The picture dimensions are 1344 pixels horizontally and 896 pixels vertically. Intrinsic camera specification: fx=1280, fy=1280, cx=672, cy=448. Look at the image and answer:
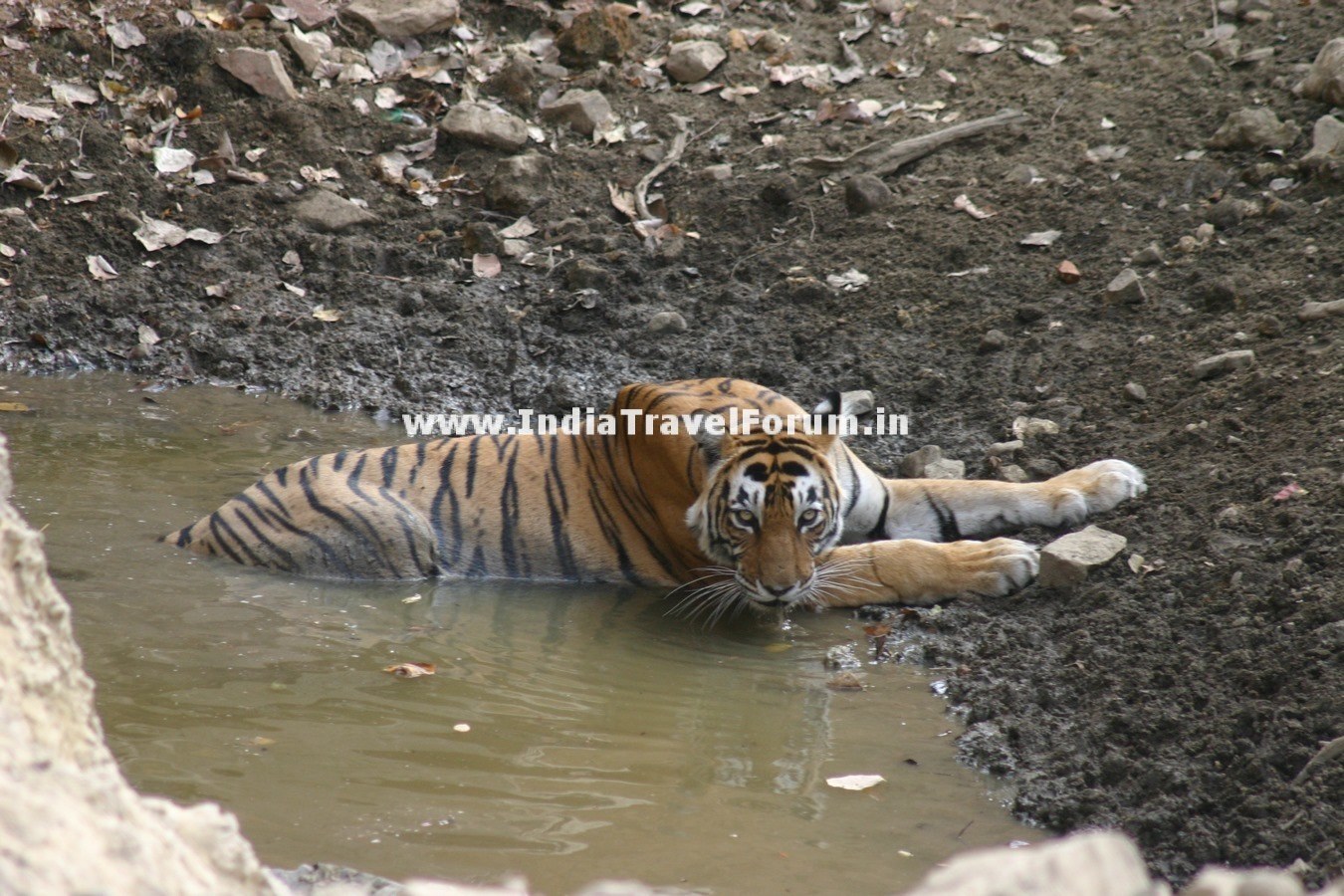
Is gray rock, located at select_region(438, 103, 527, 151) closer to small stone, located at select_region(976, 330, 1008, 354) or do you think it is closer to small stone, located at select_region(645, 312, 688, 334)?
small stone, located at select_region(645, 312, 688, 334)

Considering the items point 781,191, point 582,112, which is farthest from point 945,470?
point 582,112

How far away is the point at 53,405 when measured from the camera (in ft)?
18.7

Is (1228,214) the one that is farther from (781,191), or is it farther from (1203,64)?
(781,191)

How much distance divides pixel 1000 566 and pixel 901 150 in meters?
3.46

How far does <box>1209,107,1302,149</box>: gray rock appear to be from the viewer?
580cm

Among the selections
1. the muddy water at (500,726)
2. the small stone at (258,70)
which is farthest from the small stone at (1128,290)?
the small stone at (258,70)

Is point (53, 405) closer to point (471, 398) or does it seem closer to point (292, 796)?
point (471, 398)

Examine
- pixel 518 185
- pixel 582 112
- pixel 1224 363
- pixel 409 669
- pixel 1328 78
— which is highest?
pixel 582 112

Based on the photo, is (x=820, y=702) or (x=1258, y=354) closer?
(x=820, y=702)

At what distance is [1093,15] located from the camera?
7461 millimetres

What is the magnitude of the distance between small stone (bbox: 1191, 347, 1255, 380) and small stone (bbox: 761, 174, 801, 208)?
2584 mm

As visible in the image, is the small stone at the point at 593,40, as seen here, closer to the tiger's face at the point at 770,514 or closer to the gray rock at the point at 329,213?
the gray rock at the point at 329,213

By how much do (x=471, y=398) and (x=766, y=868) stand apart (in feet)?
12.6

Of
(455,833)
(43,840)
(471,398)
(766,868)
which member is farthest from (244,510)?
(43,840)
